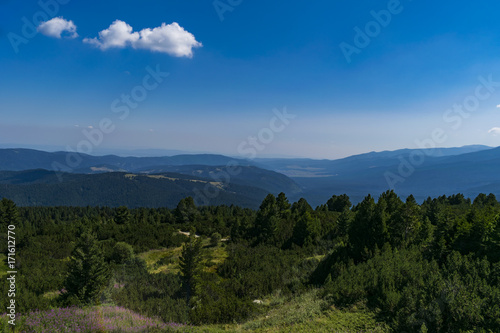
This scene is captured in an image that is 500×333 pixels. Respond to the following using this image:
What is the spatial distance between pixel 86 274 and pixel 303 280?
1813 cm

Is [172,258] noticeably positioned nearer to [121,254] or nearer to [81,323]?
[121,254]

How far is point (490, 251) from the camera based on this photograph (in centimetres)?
1859

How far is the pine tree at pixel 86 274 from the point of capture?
16547 mm

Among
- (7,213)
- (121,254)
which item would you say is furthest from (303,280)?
(7,213)

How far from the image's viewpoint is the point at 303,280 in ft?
74.8

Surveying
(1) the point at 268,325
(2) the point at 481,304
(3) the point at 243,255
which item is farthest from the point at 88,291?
(2) the point at 481,304

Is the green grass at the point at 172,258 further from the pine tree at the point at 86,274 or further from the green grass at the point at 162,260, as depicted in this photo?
the pine tree at the point at 86,274

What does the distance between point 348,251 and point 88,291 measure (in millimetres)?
23954

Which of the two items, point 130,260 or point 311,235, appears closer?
point 130,260

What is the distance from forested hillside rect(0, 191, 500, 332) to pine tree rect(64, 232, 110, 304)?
0.23ft

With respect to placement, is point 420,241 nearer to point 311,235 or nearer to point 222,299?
point 311,235

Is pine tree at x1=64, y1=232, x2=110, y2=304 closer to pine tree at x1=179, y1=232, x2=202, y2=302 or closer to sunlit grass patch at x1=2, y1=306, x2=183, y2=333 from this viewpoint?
sunlit grass patch at x1=2, y1=306, x2=183, y2=333

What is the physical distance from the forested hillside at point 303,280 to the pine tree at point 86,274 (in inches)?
2.8

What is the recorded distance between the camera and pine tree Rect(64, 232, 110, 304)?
16.5m
